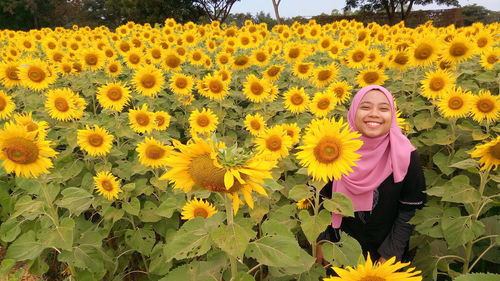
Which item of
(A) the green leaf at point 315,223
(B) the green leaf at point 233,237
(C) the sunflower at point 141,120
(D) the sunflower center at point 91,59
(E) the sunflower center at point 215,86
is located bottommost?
(A) the green leaf at point 315,223

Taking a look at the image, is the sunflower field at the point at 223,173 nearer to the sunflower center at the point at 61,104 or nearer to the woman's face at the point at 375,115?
the sunflower center at the point at 61,104

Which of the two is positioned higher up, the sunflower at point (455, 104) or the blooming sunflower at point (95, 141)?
the sunflower at point (455, 104)

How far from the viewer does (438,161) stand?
10.8 feet

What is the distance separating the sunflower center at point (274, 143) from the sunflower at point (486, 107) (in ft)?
5.37

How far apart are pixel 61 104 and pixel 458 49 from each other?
4258 millimetres

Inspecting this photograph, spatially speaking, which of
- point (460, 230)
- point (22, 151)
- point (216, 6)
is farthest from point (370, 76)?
point (216, 6)

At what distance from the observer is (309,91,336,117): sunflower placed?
12.1 ft

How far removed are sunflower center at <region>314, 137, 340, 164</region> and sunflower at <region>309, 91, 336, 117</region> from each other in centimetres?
196

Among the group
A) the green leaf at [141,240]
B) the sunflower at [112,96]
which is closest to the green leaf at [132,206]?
Answer: the green leaf at [141,240]

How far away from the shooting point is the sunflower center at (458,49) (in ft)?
13.5

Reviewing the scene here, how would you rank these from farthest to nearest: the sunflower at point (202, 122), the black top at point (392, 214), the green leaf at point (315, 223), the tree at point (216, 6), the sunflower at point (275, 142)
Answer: the tree at point (216, 6) < the sunflower at point (202, 122) < the sunflower at point (275, 142) < the black top at point (392, 214) < the green leaf at point (315, 223)

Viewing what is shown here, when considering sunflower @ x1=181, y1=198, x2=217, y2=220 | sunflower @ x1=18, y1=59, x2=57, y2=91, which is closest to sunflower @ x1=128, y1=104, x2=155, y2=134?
sunflower @ x1=181, y1=198, x2=217, y2=220

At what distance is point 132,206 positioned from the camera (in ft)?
9.09

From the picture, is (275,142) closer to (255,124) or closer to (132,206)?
(255,124)
